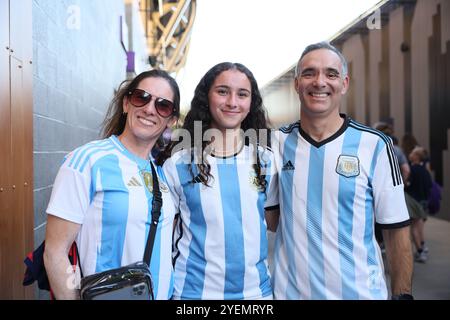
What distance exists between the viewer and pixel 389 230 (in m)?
1.65

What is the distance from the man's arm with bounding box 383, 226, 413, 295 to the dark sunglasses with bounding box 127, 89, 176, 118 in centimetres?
106

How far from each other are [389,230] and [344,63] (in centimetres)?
Result: 74

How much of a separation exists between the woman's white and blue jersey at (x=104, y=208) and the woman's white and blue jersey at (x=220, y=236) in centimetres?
18

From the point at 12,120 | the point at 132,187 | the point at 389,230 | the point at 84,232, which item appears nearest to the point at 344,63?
the point at 389,230

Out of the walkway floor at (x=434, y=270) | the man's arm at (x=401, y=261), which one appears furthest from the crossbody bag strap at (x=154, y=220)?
the walkway floor at (x=434, y=270)

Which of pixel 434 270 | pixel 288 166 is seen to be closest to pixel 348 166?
pixel 288 166

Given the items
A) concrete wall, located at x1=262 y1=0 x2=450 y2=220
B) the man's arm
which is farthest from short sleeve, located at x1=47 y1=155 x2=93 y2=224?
concrete wall, located at x1=262 y1=0 x2=450 y2=220

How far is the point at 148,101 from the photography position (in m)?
1.55

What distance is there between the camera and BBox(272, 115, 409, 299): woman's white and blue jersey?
5.05 ft

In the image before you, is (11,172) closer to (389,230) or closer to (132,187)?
(132,187)

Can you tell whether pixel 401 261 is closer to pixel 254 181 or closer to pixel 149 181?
pixel 254 181

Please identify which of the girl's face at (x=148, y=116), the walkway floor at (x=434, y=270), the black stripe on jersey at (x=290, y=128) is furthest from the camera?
the walkway floor at (x=434, y=270)

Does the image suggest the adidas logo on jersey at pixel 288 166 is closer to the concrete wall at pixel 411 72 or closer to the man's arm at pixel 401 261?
the man's arm at pixel 401 261

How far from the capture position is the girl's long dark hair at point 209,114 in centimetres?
168
